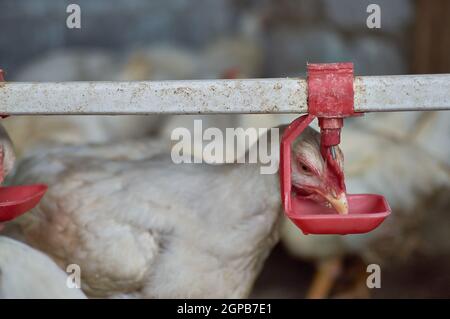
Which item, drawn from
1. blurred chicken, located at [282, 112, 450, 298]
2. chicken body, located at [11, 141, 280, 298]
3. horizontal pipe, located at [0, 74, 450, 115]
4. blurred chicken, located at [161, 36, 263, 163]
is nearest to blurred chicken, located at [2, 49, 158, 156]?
blurred chicken, located at [161, 36, 263, 163]

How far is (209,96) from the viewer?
141cm

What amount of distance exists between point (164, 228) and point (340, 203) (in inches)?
21.8

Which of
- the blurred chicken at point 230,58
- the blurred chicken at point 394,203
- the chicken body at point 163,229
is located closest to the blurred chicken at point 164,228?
the chicken body at point 163,229

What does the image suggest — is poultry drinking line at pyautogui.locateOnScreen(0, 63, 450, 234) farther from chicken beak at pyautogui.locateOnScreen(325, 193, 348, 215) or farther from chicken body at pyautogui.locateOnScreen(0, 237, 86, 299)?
chicken body at pyautogui.locateOnScreen(0, 237, 86, 299)

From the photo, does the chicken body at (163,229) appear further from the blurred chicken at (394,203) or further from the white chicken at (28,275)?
the blurred chicken at (394,203)

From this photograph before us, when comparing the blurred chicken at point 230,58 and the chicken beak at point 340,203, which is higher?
the blurred chicken at point 230,58

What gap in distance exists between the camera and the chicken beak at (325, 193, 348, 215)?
5.34 feet

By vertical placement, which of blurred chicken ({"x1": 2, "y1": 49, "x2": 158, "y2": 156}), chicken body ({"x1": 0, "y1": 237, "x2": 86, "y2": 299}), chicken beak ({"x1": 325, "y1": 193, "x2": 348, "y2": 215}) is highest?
blurred chicken ({"x1": 2, "y1": 49, "x2": 158, "y2": 156})

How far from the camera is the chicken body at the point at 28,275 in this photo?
196 cm

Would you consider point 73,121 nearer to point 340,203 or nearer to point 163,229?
point 163,229

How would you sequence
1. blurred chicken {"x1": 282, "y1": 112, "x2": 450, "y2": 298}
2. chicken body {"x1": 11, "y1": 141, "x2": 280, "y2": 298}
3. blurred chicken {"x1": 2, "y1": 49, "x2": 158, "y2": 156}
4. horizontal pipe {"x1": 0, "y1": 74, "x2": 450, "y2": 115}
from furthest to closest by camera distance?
blurred chicken {"x1": 2, "y1": 49, "x2": 158, "y2": 156}
blurred chicken {"x1": 282, "y1": 112, "x2": 450, "y2": 298}
chicken body {"x1": 11, "y1": 141, "x2": 280, "y2": 298}
horizontal pipe {"x1": 0, "y1": 74, "x2": 450, "y2": 115}

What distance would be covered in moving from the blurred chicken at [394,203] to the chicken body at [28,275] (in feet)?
3.69

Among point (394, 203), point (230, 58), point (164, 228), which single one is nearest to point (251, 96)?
point (164, 228)

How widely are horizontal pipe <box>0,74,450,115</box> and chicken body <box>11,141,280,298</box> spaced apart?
1.69ft
